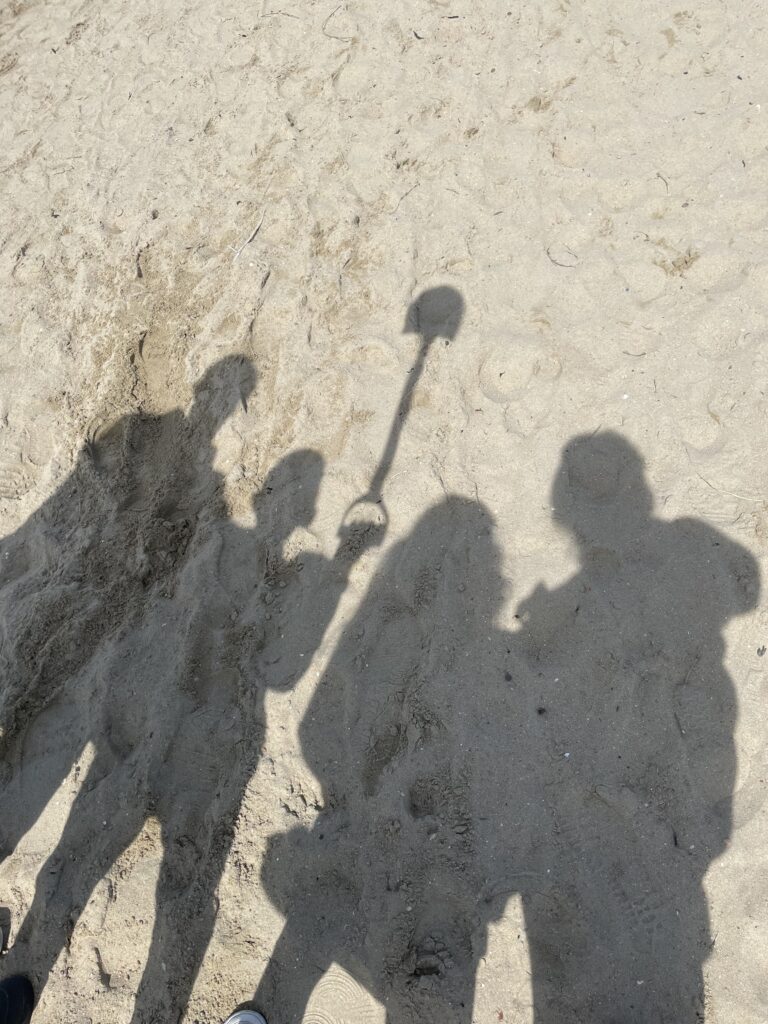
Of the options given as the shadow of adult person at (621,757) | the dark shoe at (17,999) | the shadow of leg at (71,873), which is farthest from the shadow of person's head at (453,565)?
the dark shoe at (17,999)

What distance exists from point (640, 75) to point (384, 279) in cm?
174

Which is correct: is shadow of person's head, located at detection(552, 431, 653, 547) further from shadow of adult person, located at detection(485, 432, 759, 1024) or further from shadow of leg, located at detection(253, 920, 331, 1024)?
shadow of leg, located at detection(253, 920, 331, 1024)

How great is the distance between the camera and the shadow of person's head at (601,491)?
251 cm

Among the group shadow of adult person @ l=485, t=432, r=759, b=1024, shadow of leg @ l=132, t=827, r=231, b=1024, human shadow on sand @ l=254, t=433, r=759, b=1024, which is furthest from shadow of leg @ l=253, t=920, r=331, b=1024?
shadow of adult person @ l=485, t=432, r=759, b=1024

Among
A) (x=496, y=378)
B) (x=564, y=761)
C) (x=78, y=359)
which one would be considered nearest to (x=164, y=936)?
(x=564, y=761)

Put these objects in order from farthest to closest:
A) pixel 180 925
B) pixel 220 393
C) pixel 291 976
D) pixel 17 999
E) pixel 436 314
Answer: pixel 220 393
pixel 436 314
pixel 17 999
pixel 180 925
pixel 291 976

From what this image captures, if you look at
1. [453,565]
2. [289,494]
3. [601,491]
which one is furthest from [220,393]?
[601,491]

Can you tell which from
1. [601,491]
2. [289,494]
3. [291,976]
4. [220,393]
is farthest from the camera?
[220,393]

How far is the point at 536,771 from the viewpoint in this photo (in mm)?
2268

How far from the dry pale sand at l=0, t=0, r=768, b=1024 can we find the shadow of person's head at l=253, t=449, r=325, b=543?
0.02m

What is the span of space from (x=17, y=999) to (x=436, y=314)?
3432mm

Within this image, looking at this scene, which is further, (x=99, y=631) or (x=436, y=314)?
(x=436, y=314)

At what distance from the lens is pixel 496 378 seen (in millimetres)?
2875

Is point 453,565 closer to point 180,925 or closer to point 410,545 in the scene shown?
point 410,545
